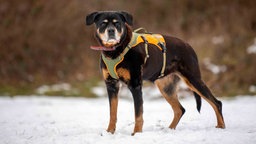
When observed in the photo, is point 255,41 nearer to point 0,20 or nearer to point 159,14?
point 159,14

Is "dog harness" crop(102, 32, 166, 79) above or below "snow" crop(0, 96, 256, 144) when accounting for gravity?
above

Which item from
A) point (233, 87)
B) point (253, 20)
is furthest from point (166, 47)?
point (253, 20)

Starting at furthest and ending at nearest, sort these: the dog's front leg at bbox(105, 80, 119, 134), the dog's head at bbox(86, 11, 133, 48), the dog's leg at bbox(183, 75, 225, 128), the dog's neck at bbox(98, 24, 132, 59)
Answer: the dog's leg at bbox(183, 75, 225, 128) < the dog's front leg at bbox(105, 80, 119, 134) < the dog's neck at bbox(98, 24, 132, 59) < the dog's head at bbox(86, 11, 133, 48)

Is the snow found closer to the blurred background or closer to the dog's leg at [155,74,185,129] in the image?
the dog's leg at [155,74,185,129]

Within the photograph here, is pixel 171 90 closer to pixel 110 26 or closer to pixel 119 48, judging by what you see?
pixel 119 48

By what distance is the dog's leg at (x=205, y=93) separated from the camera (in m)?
7.06

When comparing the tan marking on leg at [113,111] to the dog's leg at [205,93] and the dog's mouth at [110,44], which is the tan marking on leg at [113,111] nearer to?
the dog's mouth at [110,44]

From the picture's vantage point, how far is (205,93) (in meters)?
7.10

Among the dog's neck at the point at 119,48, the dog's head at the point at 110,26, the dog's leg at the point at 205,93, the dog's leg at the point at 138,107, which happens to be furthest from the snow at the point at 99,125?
the dog's head at the point at 110,26

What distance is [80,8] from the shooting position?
20.4 metres

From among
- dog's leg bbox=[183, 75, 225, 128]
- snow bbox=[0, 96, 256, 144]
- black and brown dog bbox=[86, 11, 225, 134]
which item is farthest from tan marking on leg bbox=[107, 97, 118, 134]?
dog's leg bbox=[183, 75, 225, 128]

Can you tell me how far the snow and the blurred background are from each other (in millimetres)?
3095

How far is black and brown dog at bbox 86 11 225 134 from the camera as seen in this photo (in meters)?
6.47

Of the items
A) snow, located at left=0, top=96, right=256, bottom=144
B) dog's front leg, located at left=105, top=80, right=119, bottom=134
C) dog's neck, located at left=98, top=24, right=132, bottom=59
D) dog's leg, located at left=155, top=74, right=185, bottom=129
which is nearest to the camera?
snow, located at left=0, top=96, right=256, bottom=144
